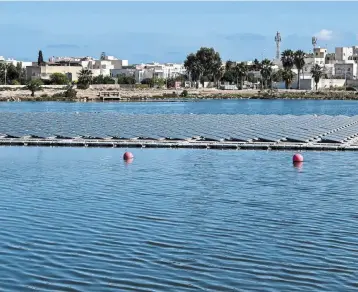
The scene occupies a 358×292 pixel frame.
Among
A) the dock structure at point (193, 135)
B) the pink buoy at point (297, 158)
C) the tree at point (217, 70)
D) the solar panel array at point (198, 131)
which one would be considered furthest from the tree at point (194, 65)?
the pink buoy at point (297, 158)

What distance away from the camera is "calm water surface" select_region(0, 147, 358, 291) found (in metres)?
16.7

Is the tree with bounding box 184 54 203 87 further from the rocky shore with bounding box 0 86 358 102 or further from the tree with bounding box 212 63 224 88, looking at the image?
the rocky shore with bounding box 0 86 358 102

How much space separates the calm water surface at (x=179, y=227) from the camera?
16.7 metres

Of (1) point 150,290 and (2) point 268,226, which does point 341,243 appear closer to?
(2) point 268,226

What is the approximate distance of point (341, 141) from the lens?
4656cm

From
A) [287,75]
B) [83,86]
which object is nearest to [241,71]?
[287,75]

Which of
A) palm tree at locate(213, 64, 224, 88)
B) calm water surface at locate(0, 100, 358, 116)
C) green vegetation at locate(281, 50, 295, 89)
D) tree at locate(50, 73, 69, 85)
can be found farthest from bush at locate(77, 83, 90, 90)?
green vegetation at locate(281, 50, 295, 89)

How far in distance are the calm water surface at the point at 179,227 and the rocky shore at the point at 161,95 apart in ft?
402

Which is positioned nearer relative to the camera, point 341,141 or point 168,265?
point 168,265

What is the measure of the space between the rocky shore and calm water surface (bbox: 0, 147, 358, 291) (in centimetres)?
12259

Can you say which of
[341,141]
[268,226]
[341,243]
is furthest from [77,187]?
[341,141]

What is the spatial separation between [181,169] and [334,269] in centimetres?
1891

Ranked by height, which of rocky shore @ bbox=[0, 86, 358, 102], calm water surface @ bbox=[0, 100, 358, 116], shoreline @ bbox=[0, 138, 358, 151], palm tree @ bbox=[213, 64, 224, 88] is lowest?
calm water surface @ bbox=[0, 100, 358, 116]

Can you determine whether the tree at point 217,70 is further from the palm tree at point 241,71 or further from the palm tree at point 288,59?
the palm tree at point 288,59
